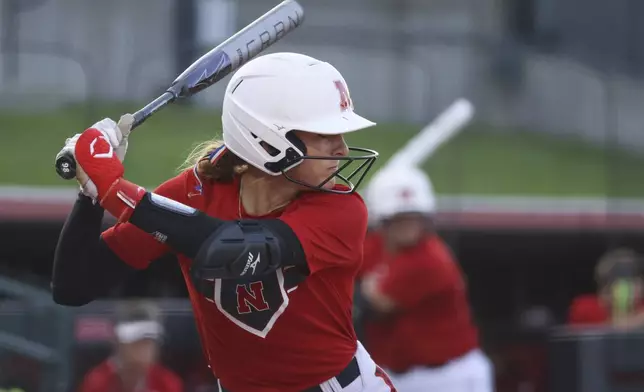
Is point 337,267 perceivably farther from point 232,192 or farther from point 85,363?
point 85,363

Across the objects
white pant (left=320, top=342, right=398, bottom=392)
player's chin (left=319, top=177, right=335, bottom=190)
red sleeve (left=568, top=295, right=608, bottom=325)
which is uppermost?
player's chin (left=319, top=177, right=335, bottom=190)

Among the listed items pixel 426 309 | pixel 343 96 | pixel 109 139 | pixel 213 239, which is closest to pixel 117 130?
pixel 109 139

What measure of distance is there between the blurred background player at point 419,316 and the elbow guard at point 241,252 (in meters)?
3.59

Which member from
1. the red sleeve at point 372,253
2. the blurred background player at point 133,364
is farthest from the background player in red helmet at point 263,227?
the red sleeve at point 372,253

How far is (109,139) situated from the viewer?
3.23m

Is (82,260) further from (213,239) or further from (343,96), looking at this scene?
(343,96)

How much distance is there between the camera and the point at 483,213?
9.28 metres

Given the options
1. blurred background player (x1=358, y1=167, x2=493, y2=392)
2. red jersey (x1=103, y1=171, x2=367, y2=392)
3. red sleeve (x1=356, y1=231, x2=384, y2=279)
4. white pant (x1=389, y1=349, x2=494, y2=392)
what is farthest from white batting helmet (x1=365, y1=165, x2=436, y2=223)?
red jersey (x1=103, y1=171, x2=367, y2=392)

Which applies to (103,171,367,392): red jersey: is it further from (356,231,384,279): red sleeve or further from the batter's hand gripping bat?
(356,231,384,279): red sleeve

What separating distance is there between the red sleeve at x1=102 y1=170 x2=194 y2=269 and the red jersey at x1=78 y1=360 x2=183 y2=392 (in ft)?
9.78

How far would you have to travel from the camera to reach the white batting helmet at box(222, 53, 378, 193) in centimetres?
322

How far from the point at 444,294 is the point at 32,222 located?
2.98m

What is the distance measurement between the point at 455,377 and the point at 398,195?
1.12 m

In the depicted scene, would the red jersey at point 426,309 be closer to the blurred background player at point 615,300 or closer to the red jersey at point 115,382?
the red jersey at point 115,382
